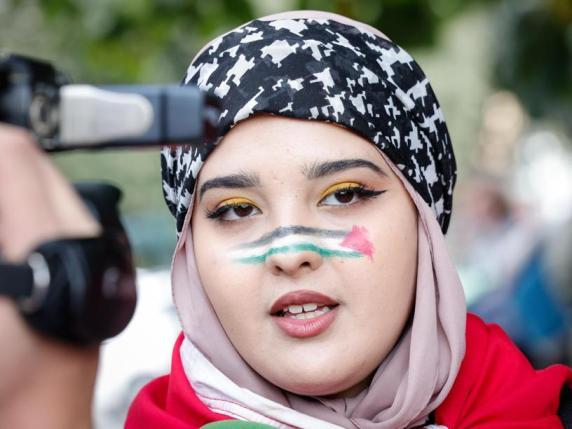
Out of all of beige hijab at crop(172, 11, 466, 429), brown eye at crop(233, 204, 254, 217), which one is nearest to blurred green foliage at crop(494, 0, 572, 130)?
beige hijab at crop(172, 11, 466, 429)

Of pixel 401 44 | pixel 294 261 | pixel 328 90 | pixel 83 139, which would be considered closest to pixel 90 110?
pixel 83 139

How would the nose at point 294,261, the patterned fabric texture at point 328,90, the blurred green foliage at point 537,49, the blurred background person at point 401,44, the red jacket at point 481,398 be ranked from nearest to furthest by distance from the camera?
the nose at point 294,261 → the patterned fabric texture at point 328,90 → the red jacket at point 481,398 → the blurred background person at point 401,44 → the blurred green foliage at point 537,49

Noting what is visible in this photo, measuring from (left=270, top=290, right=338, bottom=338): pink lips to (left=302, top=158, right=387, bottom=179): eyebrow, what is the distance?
0.24 metres

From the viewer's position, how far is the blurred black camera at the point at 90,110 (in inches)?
49.4

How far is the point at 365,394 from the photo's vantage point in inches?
88.6

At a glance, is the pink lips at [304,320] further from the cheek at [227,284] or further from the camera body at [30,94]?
the camera body at [30,94]

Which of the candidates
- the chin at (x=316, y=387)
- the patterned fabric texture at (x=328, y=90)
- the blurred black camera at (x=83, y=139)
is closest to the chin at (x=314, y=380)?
the chin at (x=316, y=387)

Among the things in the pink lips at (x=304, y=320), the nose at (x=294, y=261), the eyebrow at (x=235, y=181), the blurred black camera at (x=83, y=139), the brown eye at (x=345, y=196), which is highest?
the blurred black camera at (x=83, y=139)

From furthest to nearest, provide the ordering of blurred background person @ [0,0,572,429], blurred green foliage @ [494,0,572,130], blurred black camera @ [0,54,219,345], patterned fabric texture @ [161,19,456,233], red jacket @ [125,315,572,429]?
blurred green foliage @ [494,0,572,130] → blurred background person @ [0,0,572,429] → red jacket @ [125,315,572,429] → patterned fabric texture @ [161,19,456,233] → blurred black camera @ [0,54,219,345]

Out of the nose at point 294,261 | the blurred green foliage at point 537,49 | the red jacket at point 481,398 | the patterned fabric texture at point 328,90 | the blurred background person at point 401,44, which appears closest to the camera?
the nose at point 294,261

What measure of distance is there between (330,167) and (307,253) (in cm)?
19

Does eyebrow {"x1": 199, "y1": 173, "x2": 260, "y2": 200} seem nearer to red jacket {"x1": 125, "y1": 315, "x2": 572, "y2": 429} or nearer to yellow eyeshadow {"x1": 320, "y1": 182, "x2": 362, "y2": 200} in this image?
yellow eyeshadow {"x1": 320, "y1": 182, "x2": 362, "y2": 200}

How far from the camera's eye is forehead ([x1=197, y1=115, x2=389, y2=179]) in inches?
83.7

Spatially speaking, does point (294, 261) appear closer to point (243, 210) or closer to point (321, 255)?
point (321, 255)
